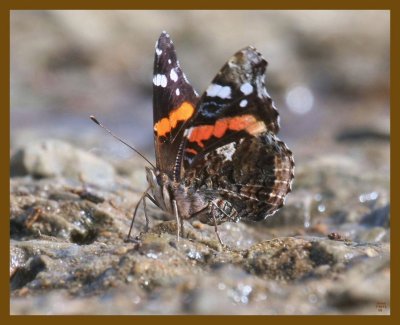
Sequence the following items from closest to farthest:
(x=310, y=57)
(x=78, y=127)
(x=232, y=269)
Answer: (x=232, y=269)
(x=78, y=127)
(x=310, y=57)

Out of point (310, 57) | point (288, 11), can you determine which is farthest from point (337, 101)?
point (288, 11)

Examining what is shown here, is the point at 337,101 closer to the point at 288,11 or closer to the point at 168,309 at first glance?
the point at 288,11

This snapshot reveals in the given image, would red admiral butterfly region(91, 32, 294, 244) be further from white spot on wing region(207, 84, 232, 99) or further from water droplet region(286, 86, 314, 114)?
water droplet region(286, 86, 314, 114)

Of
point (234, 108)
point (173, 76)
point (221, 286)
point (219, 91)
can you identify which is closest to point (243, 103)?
point (234, 108)

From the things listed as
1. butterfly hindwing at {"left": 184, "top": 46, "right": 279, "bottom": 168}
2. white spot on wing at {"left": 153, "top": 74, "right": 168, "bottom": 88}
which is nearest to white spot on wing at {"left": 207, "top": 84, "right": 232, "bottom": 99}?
butterfly hindwing at {"left": 184, "top": 46, "right": 279, "bottom": 168}

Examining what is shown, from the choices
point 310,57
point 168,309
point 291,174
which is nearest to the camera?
point 168,309

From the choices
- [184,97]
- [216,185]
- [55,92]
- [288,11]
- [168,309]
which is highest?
[288,11]

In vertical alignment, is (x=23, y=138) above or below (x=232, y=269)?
above

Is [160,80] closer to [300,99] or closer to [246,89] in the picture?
[246,89]

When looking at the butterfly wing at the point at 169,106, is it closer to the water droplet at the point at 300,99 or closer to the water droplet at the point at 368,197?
the water droplet at the point at 368,197
